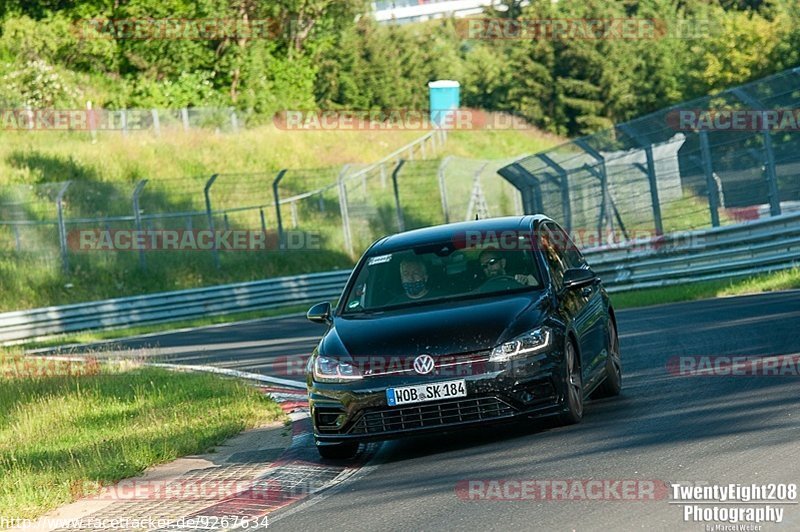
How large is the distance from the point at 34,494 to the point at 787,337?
7.57 meters

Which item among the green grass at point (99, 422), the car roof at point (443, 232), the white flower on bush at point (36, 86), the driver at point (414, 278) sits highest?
the white flower on bush at point (36, 86)

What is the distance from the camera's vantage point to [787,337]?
1352 cm

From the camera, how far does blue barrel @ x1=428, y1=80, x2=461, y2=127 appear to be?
67438mm

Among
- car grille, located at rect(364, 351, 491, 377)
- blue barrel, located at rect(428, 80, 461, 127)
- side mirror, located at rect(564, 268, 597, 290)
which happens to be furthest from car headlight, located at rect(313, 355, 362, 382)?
blue barrel, located at rect(428, 80, 461, 127)

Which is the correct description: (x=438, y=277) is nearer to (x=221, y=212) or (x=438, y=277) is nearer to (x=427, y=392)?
(x=427, y=392)

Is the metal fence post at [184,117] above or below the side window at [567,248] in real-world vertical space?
above

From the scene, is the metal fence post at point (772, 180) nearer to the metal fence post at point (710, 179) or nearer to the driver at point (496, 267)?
the metal fence post at point (710, 179)

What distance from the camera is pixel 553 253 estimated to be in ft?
36.1

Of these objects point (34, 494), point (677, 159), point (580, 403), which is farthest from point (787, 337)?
point (677, 159)

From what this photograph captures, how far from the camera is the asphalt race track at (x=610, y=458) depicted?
7.36 metres

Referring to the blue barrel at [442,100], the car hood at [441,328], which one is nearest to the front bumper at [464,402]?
the car hood at [441,328]

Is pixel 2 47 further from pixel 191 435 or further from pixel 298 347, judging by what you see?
pixel 191 435

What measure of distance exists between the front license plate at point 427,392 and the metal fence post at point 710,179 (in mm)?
14170

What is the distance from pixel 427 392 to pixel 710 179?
14459 millimetres
